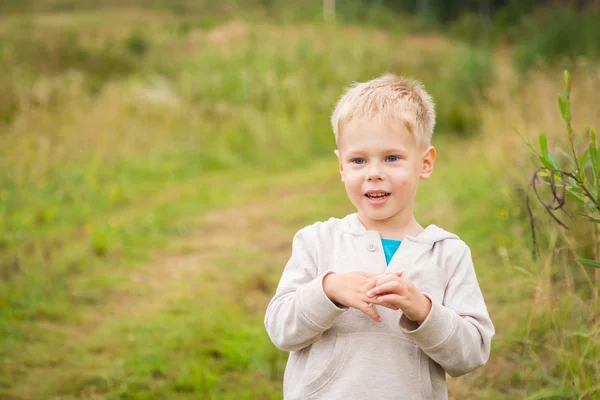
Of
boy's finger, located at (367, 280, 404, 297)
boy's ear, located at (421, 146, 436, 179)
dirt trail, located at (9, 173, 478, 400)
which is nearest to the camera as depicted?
boy's finger, located at (367, 280, 404, 297)

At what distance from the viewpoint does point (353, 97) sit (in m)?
1.84

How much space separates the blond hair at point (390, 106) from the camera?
5.86 feet

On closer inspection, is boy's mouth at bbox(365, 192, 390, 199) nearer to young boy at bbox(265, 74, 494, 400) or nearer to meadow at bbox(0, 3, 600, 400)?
young boy at bbox(265, 74, 494, 400)

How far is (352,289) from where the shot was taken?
1.60 meters

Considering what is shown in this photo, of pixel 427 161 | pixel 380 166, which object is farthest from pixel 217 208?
pixel 380 166

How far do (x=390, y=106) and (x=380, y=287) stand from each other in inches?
21.8

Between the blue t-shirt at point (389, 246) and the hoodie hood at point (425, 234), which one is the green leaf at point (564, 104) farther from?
the blue t-shirt at point (389, 246)

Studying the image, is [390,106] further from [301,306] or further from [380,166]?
[301,306]

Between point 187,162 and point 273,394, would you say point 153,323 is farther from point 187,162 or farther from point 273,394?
point 187,162

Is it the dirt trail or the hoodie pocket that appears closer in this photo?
the hoodie pocket

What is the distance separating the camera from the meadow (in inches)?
122

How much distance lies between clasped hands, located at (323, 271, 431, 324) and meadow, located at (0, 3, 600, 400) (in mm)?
1028

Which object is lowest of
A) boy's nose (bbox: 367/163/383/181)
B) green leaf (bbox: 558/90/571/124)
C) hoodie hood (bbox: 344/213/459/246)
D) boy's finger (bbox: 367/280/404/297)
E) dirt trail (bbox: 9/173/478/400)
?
dirt trail (bbox: 9/173/478/400)

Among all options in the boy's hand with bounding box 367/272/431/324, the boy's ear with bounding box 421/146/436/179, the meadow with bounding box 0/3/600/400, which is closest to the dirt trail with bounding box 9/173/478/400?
the meadow with bounding box 0/3/600/400
